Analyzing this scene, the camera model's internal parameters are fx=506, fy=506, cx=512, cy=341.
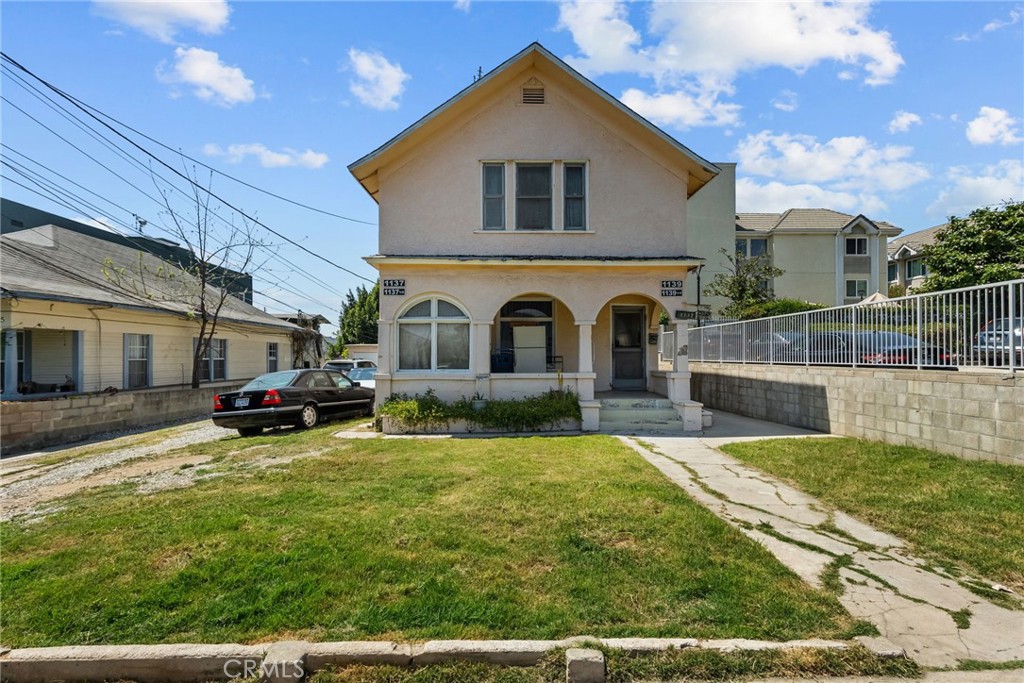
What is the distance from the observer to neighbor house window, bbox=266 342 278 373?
25891mm

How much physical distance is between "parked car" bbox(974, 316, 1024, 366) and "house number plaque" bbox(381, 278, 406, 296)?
34.3ft

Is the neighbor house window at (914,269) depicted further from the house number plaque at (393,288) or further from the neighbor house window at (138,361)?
the neighbor house window at (138,361)

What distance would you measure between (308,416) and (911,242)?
4558cm

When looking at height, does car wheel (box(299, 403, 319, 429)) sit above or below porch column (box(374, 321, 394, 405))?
below


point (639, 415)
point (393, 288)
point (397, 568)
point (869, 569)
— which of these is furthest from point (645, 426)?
point (397, 568)

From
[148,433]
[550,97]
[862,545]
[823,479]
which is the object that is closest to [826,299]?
[550,97]

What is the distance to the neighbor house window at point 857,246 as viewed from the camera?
35.0 m

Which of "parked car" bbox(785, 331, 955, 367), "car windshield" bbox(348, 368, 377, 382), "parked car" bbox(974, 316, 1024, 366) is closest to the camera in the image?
"parked car" bbox(974, 316, 1024, 366)

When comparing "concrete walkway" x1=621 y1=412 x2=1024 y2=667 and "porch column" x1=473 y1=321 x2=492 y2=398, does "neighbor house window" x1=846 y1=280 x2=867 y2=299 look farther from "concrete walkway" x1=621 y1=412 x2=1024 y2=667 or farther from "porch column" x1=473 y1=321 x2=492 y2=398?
"concrete walkway" x1=621 y1=412 x2=1024 y2=667

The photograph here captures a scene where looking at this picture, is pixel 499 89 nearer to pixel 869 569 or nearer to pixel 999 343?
pixel 999 343

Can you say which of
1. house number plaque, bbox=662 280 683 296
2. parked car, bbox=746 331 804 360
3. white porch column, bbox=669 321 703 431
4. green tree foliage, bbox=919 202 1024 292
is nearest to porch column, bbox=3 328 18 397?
house number plaque, bbox=662 280 683 296

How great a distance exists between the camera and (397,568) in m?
4.11

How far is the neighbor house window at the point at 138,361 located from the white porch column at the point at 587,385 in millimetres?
14736

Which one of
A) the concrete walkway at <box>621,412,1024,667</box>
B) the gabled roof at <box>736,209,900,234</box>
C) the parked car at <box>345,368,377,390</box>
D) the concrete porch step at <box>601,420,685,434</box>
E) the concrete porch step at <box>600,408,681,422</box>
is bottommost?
the concrete walkway at <box>621,412,1024,667</box>
